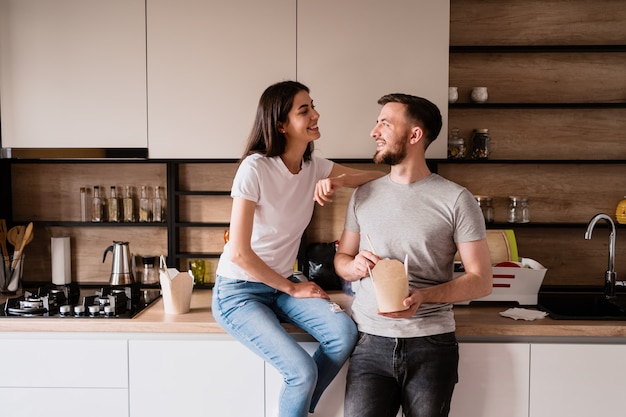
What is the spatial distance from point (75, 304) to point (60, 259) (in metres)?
0.52

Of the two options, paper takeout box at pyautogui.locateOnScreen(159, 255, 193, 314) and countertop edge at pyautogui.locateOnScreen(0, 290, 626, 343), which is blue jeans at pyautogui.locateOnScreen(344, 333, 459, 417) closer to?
countertop edge at pyautogui.locateOnScreen(0, 290, 626, 343)

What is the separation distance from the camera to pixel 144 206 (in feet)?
9.06

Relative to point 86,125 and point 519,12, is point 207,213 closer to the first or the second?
point 86,125

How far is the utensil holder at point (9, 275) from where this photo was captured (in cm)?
257

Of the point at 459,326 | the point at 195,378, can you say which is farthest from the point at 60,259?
the point at 459,326

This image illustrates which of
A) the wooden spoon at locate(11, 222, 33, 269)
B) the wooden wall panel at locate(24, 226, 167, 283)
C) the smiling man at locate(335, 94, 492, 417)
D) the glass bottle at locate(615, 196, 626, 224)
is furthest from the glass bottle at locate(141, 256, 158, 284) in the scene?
the glass bottle at locate(615, 196, 626, 224)

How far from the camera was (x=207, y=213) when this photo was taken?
2.81m

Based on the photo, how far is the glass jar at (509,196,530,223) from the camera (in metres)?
2.70

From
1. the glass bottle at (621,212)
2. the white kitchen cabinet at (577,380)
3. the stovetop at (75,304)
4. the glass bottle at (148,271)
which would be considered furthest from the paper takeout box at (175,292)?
the glass bottle at (621,212)

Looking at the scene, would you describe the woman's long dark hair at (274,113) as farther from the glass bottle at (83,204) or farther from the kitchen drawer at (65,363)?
the glass bottle at (83,204)

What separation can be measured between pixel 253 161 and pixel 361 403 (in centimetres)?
86

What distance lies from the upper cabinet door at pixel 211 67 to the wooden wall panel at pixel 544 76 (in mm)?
969

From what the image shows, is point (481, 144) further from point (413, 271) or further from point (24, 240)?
point (24, 240)

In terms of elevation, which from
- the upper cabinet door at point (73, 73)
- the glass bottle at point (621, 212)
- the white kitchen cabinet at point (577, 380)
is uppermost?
the upper cabinet door at point (73, 73)
